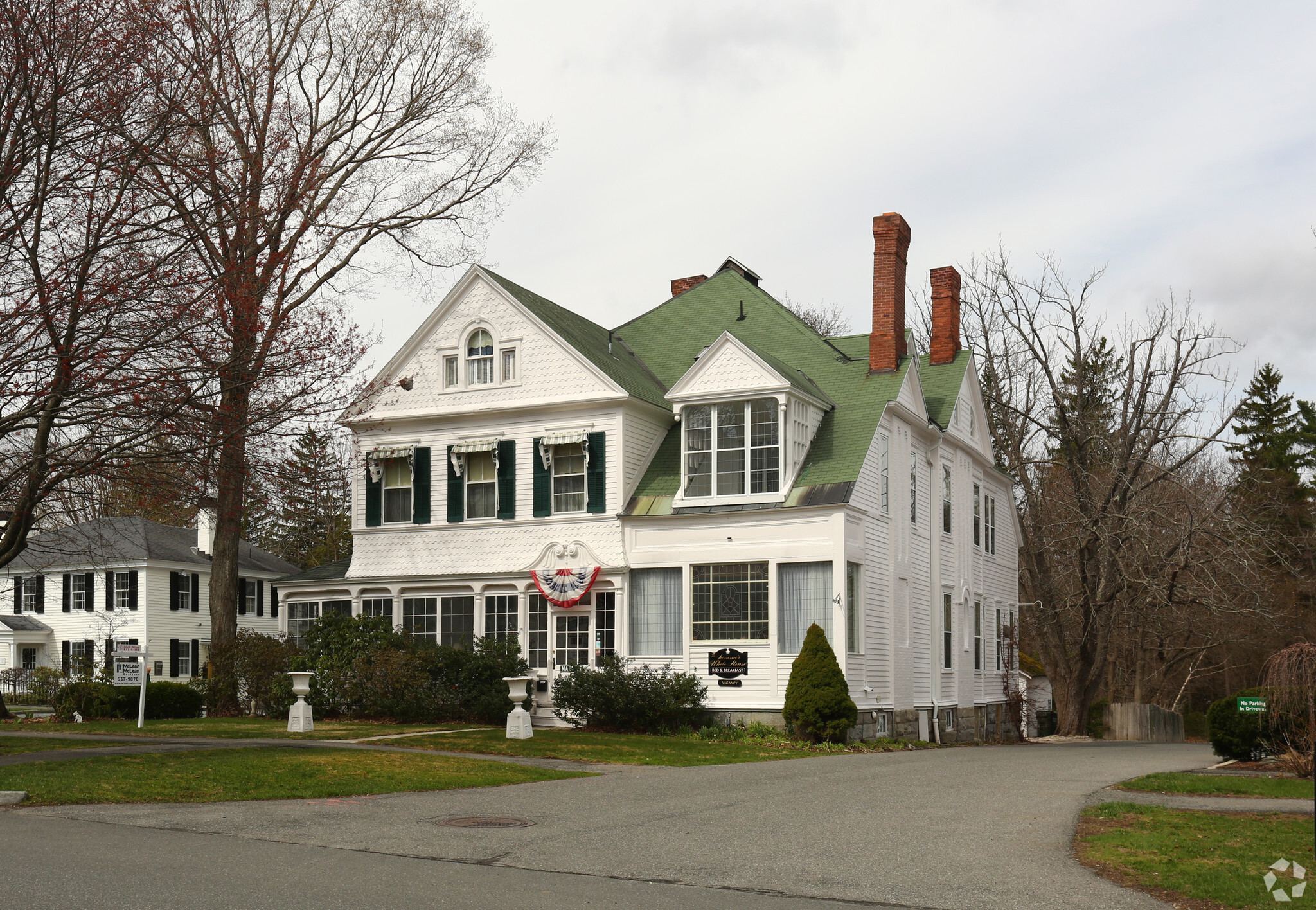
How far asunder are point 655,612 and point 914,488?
742cm

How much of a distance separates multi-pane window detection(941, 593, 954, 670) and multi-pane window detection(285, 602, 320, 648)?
15.3 meters

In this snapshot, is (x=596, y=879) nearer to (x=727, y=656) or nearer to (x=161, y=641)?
(x=727, y=656)

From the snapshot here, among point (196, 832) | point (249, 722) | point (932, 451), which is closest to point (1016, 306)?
point (932, 451)

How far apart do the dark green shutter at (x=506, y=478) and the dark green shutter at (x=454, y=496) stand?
100 centimetres

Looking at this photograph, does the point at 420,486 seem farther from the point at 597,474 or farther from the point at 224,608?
the point at 224,608

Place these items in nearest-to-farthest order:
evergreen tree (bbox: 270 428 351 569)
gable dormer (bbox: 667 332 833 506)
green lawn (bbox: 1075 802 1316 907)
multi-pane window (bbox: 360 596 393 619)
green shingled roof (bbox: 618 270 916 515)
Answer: green lawn (bbox: 1075 802 1316 907) → gable dormer (bbox: 667 332 833 506) → green shingled roof (bbox: 618 270 916 515) → multi-pane window (bbox: 360 596 393 619) → evergreen tree (bbox: 270 428 351 569)

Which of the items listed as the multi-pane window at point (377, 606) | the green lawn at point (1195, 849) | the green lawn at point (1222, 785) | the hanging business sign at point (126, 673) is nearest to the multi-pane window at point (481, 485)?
the multi-pane window at point (377, 606)

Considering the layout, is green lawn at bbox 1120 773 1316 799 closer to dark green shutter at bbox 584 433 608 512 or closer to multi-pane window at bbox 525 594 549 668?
dark green shutter at bbox 584 433 608 512

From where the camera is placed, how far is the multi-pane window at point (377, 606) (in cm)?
2883

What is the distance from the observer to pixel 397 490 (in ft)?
96.7

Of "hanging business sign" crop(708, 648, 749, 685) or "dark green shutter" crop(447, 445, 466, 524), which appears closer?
"hanging business sign" crop(708, 648, 749, 685)

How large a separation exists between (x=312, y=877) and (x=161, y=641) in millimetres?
43690

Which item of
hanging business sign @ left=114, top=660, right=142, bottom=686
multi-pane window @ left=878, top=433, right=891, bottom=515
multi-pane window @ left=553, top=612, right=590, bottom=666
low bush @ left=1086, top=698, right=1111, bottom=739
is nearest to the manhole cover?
multi-pane window @ left=553, top=612, right=590, bottom=666

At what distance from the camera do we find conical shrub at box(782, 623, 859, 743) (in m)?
23.0
